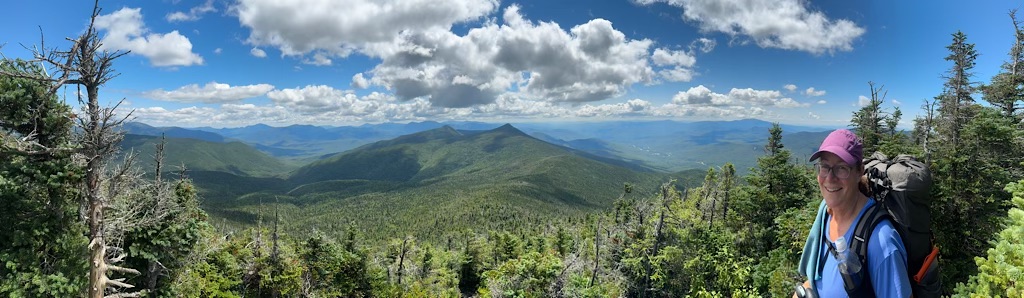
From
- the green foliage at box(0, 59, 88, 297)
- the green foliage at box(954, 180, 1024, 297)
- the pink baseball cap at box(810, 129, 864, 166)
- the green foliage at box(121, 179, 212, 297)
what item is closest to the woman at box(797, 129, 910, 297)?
the pink baseball cap at box(810, 129, 864, 166)

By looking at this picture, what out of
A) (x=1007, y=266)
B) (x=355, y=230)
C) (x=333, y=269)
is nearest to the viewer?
(x=1007, y=266)

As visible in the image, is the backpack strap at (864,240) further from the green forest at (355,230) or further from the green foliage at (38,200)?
the green foliage at (38,200)

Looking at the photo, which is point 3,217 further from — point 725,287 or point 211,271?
point 725,287

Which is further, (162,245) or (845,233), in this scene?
(162,245)

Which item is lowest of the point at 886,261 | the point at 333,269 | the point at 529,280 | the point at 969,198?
the point at 333,269

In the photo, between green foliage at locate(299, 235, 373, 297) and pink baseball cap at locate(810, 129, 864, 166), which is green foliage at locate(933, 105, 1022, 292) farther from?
green foliage at locate(299, 235, 373, 297)

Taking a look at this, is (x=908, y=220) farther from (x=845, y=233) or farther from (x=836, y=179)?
(x=836, y=179)

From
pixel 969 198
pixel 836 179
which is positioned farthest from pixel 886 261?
pixel 969 198
